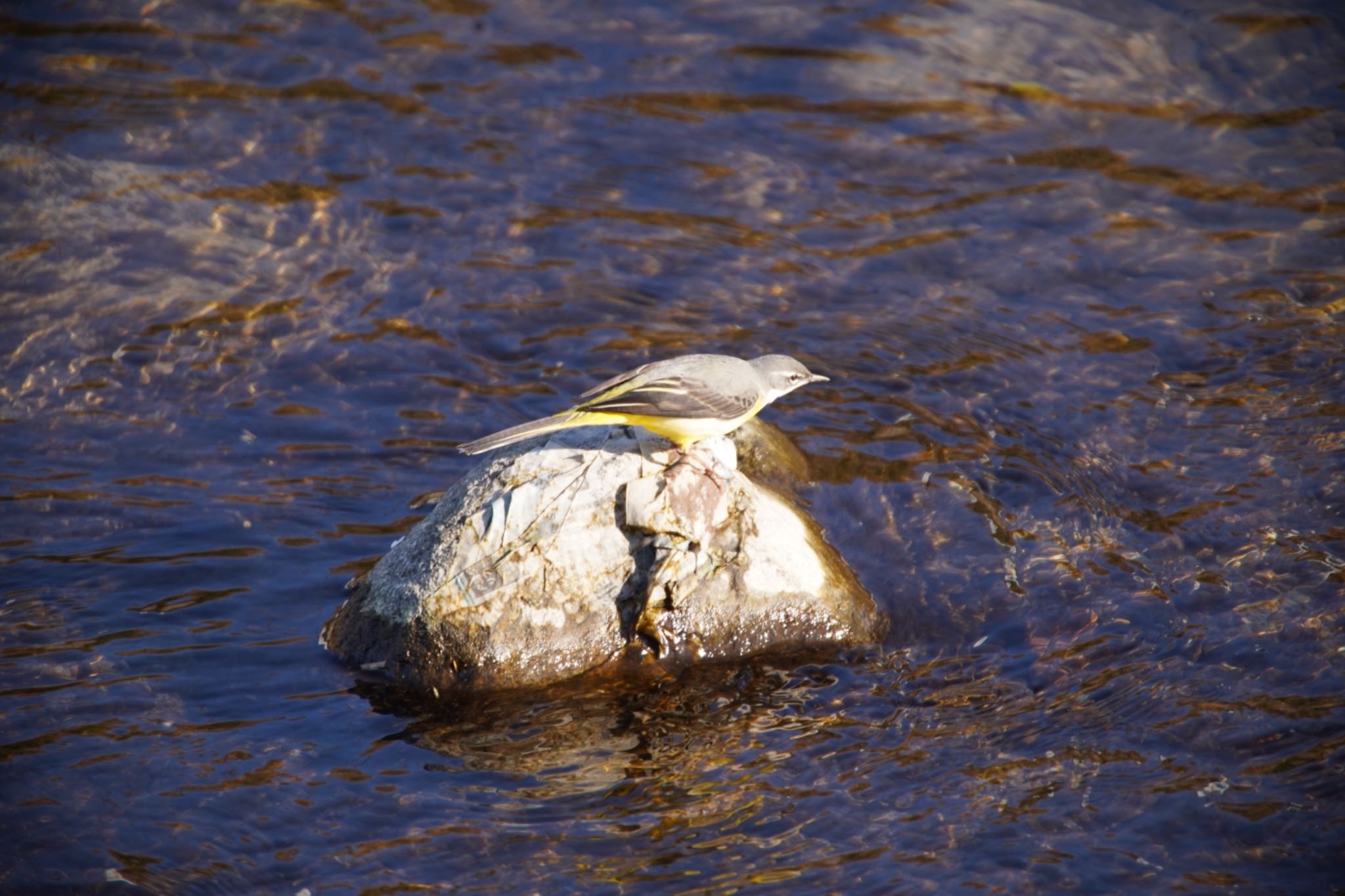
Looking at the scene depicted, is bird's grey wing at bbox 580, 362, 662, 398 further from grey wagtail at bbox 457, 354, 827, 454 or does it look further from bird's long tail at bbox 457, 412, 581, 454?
bird's long tail at bbox 457, 412, 581, 454

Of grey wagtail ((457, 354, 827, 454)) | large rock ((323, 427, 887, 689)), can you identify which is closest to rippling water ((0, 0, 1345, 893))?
large rock ((323, 427, 887, 689))

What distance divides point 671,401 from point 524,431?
848 millimetres

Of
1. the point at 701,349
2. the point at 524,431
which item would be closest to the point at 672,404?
the point at 524,431

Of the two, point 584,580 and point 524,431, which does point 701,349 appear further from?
point 584,580

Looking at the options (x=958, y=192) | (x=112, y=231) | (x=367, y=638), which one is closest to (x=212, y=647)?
(x=367, y=638)

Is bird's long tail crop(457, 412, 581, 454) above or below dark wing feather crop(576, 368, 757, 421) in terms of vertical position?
below

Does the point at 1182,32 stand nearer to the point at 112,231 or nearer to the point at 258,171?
the point at 258,171

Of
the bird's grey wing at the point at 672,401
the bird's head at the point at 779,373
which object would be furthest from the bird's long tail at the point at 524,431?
the bird's head at the point at 779,373

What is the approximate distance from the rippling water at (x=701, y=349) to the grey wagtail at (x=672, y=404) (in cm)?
130

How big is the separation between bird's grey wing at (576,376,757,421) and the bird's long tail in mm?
114

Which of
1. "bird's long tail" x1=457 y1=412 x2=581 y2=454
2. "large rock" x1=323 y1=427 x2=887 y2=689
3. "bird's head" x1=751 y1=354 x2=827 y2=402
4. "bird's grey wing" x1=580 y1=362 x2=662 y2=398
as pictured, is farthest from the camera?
"bird's head" x1=751 y1=354 x2=827 y2=402

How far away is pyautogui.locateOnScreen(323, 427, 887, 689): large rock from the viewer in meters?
6.70

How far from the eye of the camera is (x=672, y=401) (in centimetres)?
686

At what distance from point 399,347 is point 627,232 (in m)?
2.54
